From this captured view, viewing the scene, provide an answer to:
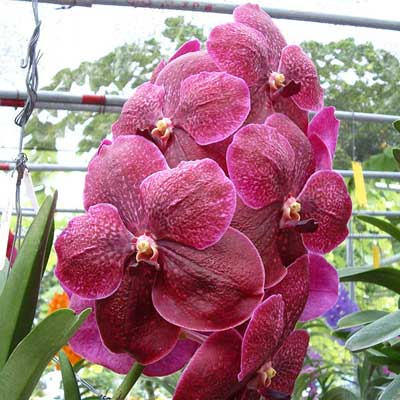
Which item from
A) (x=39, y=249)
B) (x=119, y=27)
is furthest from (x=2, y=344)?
(x=119, y=27)

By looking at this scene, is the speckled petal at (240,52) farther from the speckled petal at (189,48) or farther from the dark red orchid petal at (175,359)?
the dark red orchid petal at (175,359)

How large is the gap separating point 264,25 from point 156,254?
197 mm

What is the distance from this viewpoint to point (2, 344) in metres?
0.37

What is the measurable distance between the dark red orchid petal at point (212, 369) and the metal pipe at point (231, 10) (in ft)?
1.68

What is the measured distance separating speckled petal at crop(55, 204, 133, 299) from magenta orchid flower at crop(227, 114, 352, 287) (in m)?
0.07

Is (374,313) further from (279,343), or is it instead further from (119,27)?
(119,27)

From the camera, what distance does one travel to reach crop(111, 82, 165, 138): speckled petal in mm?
403

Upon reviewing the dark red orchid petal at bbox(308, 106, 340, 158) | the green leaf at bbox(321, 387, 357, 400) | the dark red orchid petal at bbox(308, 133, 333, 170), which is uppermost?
the dark red orchid petal at bbox(308, 106, 340, 158)

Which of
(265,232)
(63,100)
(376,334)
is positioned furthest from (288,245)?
(63,100)

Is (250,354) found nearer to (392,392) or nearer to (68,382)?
(68,382)

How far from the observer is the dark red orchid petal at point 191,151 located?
374 mm

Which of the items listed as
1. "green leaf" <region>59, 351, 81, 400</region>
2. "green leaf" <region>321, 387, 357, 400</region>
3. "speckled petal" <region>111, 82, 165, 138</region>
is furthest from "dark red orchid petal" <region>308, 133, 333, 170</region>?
"green leaf" <region>321, 387, 357, 400</region>

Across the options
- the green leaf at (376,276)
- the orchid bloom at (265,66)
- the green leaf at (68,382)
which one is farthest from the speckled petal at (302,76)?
the green leaf at (376,276)

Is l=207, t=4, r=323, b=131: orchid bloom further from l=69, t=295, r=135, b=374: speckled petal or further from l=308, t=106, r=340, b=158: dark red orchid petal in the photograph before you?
l=69, t=295, r=135, b=374: speckled petal
